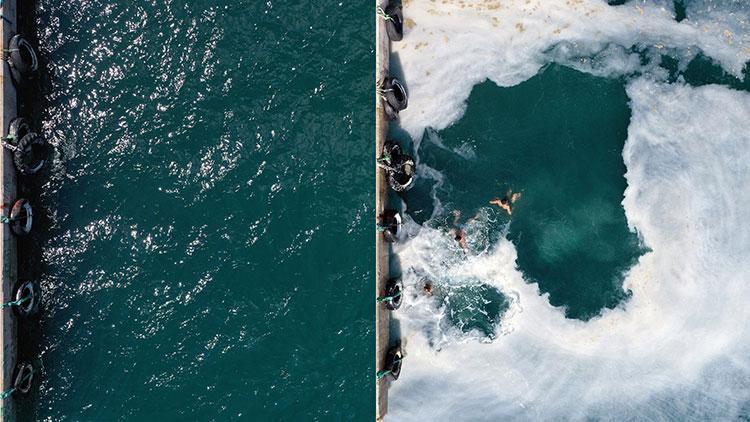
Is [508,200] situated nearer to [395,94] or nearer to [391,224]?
[391,224]

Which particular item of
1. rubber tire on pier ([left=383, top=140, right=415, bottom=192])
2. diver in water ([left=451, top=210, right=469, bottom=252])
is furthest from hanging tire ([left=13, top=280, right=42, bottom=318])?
diver in water ([left=451, top=210, right=469, bottom=252])

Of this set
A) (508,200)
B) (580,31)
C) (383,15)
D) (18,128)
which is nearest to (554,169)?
(508,200)

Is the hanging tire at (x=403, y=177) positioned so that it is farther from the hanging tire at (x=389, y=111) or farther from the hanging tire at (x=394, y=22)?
the hanging tire at (x=394, y=22)

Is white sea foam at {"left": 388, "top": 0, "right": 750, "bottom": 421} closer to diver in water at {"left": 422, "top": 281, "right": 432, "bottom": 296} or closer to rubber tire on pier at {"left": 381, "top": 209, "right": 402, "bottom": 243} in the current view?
diver in water at {"left": 422, "top": 281, "right": 432, "bottom": 296}

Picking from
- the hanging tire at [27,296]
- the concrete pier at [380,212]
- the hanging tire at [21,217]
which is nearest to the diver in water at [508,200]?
the concrete pier at [380,212]

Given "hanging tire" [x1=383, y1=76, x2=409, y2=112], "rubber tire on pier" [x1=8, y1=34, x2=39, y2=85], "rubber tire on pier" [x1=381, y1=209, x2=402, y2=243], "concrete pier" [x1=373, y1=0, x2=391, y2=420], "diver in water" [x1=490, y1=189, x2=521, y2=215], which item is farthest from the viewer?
"diver in water" [x1=490, y1=189, x2=521, y2=215]

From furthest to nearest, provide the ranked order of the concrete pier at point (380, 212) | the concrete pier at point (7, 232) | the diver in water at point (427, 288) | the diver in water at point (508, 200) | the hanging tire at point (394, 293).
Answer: the diver in water at point (427, 288) < the diver in water at point (508, 200) < the hanging tire at point (394, 293) < the concrete pier at point (380, 212) < the concrete pier at point (7, 232)

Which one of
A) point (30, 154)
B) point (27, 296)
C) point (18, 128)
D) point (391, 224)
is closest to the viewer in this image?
point (18, 128)
